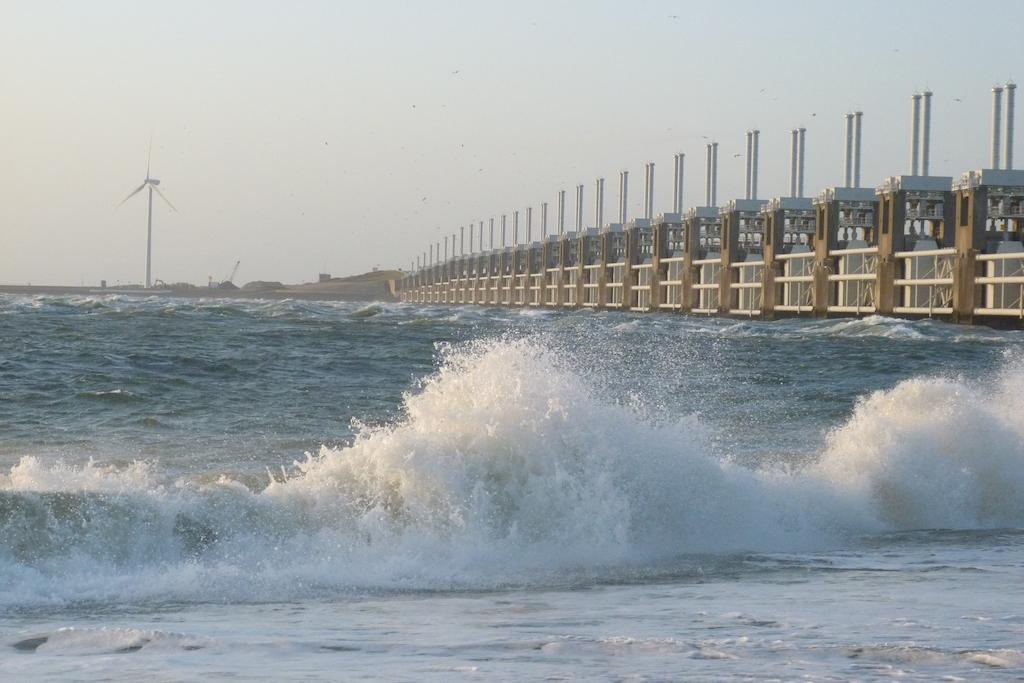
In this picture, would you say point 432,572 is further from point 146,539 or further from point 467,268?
point 467,268

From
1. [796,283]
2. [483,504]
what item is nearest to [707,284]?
[796,283]

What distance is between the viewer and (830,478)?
47.4 feet

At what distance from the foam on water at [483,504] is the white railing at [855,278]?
4564 centimetres

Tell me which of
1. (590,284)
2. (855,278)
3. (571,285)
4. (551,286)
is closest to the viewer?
(855,278)

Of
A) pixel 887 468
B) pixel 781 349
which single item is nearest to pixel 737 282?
pixel 781 349

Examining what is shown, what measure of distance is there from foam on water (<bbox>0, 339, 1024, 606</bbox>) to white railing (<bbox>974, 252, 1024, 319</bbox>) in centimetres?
3658

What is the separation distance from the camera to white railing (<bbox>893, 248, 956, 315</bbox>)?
55281 mm

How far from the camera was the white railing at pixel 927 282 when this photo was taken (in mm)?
55281

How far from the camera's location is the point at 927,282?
183ft

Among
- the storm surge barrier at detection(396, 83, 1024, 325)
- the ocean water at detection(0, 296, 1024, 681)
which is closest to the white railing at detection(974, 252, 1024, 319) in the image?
the storm surge barrier at detection(396, 83, 1024, 325)

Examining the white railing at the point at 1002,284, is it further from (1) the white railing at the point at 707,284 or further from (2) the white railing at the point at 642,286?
(2) the white railing at the point at 642,286

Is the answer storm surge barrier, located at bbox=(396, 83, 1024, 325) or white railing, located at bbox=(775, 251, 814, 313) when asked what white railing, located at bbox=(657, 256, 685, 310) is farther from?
white railing, located at bbox=(775, 251, 814, 313)

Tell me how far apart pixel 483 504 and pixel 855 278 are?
51396mm

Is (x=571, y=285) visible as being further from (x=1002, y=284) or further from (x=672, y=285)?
(x=1002, y=284)
